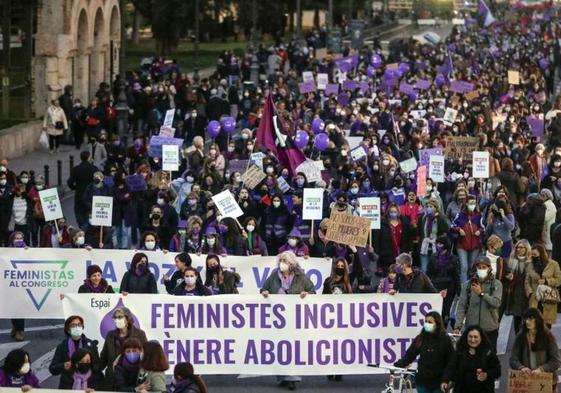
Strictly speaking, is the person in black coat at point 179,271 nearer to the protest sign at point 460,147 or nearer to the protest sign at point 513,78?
the protest sign at point 460,147

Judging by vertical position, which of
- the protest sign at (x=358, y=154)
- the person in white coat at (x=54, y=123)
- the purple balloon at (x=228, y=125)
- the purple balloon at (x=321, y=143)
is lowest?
the person in white coat at (x=54, y=123)

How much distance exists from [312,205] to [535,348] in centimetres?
809

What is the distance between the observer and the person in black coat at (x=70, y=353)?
49.7 feet

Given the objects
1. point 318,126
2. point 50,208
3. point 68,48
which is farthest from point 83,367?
point 68,48

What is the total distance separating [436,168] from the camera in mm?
27938

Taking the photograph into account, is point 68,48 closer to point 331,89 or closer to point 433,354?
point 331,89

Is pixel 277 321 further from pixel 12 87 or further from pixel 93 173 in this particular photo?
Result: pixel 12 87

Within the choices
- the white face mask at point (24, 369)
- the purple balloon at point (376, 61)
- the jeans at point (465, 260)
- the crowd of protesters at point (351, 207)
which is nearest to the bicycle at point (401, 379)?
the crowd of protesters at point (351, 207)

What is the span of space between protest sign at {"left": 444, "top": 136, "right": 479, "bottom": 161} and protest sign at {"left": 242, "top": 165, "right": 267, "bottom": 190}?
5770 mm

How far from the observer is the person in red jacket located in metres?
22.4

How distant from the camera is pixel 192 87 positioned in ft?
154

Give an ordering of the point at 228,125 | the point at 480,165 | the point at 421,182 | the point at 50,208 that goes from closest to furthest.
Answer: the point at 50,208
the point at 421,182
the point at 480,165
the point at 228,125

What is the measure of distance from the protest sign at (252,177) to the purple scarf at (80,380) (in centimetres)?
1128

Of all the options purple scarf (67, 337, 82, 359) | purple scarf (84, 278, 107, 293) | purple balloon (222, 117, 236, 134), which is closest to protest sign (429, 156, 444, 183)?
purple balloon (222, 117, 236, 134)
